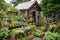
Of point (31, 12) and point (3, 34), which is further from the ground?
point (31, 12)

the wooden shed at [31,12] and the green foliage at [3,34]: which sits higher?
the wooden shed at [31,12]

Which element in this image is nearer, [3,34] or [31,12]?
[3,34]

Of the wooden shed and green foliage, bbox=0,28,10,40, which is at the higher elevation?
the wooden shed

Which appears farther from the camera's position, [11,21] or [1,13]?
[11,21]

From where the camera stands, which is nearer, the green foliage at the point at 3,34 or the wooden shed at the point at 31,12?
the green foliage at the point at 3,34

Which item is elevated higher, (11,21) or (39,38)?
(11,21)

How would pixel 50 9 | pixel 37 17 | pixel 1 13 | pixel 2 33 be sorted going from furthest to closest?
1. pixel 37 17
2. pixel 50 9
3. pixel 2 33
4. pixel 1 13

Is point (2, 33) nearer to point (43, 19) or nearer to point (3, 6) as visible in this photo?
point (3, 6)

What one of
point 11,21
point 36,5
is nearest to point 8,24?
point 11,21

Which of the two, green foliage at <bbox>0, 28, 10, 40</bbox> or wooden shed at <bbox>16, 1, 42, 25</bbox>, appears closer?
green foliage at <bbox>0, 28, 10, 40</bbox>

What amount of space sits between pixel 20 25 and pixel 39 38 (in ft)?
9.13

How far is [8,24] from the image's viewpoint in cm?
1507

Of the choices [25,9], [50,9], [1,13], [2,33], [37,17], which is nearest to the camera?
[1,13]

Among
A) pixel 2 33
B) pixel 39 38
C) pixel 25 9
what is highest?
pixel 25 9
